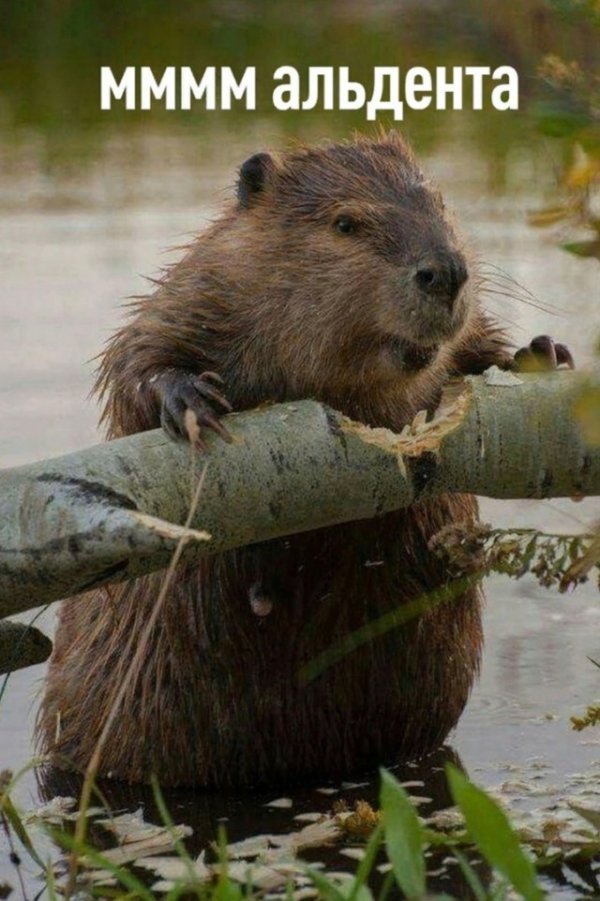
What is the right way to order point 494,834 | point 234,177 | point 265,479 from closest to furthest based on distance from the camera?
point 494,834
point 265,479
point 234,177

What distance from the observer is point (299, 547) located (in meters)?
3.41

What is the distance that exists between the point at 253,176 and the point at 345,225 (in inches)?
11.4

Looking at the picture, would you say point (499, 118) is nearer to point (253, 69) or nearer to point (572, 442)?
point (253, 69)

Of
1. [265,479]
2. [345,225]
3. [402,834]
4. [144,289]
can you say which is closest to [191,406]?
[265,479]

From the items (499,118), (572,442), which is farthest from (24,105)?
(572,442)

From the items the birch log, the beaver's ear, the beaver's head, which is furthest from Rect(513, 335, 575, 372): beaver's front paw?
the beaver's ear

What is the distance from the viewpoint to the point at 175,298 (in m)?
3.50

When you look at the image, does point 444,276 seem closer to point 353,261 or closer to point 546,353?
point 353,261

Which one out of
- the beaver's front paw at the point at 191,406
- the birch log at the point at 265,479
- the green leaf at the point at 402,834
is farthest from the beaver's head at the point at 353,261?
the green leaf at the point at 402,834

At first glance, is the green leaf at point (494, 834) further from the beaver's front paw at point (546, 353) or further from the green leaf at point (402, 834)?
the beaver's front paw at point (546, 353)

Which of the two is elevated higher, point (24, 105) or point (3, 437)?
point (24, 105)

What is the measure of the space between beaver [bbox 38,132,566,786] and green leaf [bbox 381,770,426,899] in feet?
3.83

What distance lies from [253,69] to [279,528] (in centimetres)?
770

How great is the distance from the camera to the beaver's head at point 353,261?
3.22 metres
